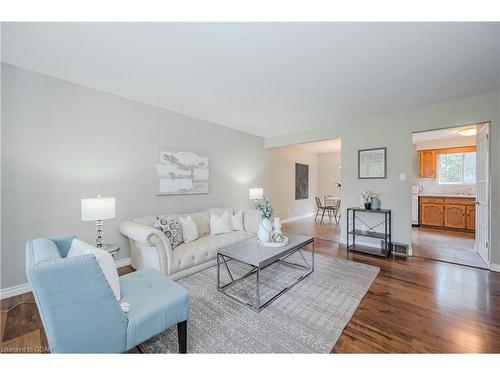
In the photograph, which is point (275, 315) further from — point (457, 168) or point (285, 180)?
point (457, 168)

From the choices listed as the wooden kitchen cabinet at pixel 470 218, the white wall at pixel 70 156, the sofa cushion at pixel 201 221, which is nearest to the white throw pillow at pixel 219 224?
the sofa cushion at pixel 201 221

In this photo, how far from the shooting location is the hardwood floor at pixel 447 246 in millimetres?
Answer: 3154

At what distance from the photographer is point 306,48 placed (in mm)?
1835

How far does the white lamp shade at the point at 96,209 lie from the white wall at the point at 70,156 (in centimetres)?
60

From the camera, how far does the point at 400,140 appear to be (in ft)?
11.3

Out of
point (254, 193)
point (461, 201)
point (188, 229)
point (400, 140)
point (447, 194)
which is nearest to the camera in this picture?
point (188, 229)

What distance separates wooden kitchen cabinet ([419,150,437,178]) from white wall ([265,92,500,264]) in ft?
11.4

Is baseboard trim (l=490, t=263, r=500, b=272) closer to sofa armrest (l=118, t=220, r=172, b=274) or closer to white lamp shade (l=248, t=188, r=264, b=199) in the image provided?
white lamp shade (l=248, t=188, r=264, b=199)

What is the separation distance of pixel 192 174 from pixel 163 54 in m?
2.07

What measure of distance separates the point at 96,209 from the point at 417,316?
3.35m

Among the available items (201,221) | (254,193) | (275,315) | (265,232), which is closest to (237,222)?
(201,221)

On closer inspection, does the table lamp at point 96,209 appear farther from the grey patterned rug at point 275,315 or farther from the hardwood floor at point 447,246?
the hardwood floor at point 447,246
